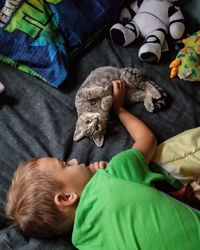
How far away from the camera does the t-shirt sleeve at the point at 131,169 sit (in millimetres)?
952

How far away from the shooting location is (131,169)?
969 millimetres

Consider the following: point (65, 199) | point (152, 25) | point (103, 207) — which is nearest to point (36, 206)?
point (65, 199)

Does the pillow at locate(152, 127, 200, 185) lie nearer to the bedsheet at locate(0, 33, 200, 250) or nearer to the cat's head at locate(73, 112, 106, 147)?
the bedsheet at locate(0, 33, 200, 250)

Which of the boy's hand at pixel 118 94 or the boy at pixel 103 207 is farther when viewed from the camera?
the boy's hand at pixel 118 94

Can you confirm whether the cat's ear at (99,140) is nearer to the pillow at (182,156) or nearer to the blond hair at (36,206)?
the pillow at (182,156)

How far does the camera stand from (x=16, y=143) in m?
1.28

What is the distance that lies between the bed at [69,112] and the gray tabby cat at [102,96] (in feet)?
0.14

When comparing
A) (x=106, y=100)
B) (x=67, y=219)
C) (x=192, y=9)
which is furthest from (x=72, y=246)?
(x=192, y=9)

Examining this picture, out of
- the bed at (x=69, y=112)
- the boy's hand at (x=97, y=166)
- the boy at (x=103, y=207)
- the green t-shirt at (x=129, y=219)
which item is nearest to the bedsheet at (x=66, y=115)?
the bed at (x=69, y=112)

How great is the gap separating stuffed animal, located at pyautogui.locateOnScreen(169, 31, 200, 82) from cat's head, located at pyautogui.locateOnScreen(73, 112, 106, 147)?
19.7 inches

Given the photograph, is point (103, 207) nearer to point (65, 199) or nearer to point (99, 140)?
point (65, 199)

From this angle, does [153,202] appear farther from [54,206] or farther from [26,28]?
[26,28]

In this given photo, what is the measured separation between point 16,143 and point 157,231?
780 mm

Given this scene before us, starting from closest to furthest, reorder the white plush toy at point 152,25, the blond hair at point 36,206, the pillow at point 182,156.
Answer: the blond hair at point 36,206
the pillow at point 182,156
the white plush toy at point 152,25
